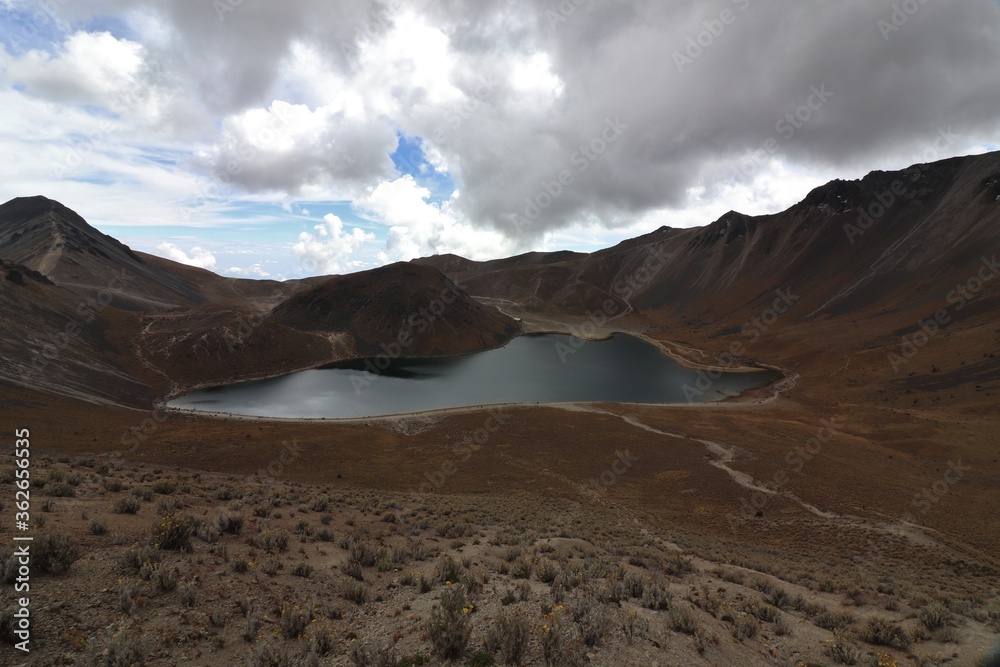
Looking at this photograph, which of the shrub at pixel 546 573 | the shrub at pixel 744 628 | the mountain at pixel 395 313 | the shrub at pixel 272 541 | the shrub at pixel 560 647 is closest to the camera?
the shrub at pixel 560 647

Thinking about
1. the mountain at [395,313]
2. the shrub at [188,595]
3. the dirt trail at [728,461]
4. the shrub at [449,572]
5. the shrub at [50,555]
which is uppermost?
the mountain at [395,313]

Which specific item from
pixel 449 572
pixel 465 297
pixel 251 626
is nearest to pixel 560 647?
pixel 449 572

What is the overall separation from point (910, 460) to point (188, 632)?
43.5 metres

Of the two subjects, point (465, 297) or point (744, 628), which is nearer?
point (744, 628)

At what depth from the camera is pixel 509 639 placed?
5949mm

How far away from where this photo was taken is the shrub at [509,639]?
19.2 ft

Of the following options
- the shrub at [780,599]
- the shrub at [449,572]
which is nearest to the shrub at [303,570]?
the shrub at [449,572]

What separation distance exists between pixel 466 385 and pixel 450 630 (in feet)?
180

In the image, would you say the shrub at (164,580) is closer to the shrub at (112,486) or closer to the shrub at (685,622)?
the shrub at (112,486)

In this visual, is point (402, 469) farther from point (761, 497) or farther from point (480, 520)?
point (761, 497)

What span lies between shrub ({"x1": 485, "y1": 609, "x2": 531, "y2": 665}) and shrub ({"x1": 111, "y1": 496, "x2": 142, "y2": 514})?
31.6 ft

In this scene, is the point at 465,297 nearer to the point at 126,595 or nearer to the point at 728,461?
the point at 728,461

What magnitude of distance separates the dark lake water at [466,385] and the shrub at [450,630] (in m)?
41.4

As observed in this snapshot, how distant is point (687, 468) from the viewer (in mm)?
29953
